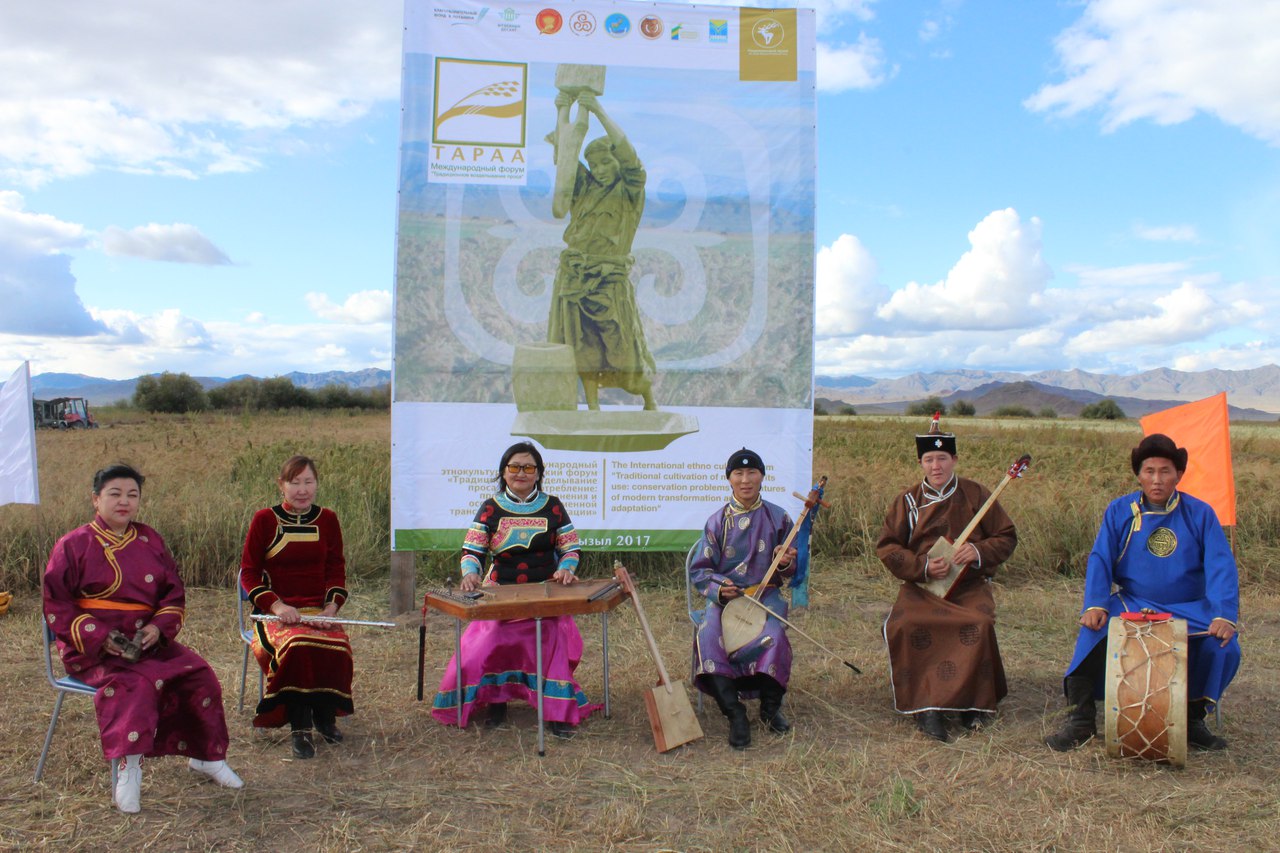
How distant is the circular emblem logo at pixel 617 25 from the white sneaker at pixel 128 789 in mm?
5751

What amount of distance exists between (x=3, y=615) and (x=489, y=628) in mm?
4666

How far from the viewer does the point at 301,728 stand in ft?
15.4

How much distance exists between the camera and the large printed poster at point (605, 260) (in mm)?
7027

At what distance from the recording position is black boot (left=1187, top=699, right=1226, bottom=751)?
470 cm

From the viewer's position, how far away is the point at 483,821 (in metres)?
3.89

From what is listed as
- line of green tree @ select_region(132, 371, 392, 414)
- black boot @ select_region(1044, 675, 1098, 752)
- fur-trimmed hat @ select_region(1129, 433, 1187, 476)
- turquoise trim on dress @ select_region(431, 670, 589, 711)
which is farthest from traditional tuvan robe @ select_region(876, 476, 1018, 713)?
line of green tree @ select_region(132, 371, 392, 414)

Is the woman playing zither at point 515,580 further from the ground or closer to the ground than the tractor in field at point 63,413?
closer to the ground

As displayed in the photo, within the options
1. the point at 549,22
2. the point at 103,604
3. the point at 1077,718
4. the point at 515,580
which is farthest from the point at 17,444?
the point at 1077,718

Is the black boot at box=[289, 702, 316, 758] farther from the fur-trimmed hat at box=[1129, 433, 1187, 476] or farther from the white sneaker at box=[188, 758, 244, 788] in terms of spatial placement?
the fur-trimmed hat at box=[1129, 433, 1187, 476]

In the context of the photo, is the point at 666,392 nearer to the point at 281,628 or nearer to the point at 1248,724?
the point at 281,628

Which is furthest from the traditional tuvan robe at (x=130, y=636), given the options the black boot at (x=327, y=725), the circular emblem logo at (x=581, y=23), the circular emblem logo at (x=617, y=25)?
the circular emblem logo at (x=617, y=25)

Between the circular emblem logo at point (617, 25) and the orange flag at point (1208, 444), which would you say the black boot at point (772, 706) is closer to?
the orange flag at point (1208, 444)

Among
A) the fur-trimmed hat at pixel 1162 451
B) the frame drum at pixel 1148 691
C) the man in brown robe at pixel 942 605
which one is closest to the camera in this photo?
the frame drum at pixel 1148 691

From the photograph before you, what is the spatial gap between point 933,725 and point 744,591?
117cm
